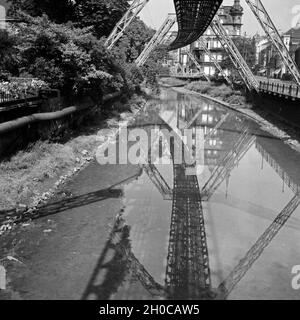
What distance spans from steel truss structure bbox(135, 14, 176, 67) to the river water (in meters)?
32.1

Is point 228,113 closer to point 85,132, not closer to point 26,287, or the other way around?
point 85,132

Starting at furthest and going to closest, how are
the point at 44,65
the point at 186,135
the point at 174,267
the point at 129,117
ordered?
the point at 129,117 < the point at 186,135 < the point at 44,65 < the point at 174,267

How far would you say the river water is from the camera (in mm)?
8289

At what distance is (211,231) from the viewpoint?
1120cm

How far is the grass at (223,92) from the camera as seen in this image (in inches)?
1925

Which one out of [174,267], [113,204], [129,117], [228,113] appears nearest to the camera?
[174,267]

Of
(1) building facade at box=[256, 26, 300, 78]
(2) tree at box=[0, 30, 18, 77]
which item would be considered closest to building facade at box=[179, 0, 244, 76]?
(1) building facade at box=[256, 26, 300, 78]

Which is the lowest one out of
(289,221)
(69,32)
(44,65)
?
(289,221)

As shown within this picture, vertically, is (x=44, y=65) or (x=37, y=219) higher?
(x=44, y=65)

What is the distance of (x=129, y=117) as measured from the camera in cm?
3534

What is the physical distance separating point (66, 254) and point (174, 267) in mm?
2547

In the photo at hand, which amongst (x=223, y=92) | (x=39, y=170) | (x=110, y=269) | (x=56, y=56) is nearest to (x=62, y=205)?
(x=39, y=170)

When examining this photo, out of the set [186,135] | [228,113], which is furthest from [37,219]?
[228,113]
